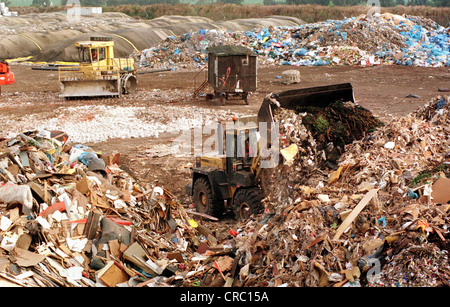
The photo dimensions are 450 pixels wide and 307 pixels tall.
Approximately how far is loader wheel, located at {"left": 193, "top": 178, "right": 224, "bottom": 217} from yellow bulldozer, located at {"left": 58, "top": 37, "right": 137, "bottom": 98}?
13782 millimetres

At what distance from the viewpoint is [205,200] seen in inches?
393

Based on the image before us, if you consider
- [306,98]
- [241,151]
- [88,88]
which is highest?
[306,98]

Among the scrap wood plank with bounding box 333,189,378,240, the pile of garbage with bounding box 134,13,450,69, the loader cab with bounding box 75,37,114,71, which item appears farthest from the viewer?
the pile of garbage with bounding box 134,13,450,69

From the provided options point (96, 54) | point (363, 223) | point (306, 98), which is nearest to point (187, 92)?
point (96, 54)

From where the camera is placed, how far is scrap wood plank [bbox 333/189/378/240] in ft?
18.8

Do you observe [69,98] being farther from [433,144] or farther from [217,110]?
[433,144]

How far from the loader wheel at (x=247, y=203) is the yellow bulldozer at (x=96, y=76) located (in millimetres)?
14960

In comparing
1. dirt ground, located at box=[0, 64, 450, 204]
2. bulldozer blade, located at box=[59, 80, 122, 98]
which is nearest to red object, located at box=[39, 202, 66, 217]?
dirt ground, located at box=[0, 64, 450, 204]

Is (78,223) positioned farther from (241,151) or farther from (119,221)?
(241,151)

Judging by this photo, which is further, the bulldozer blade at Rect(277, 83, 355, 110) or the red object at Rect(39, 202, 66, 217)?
the bulldozer blade at Rect(277, 83, 355, 110)

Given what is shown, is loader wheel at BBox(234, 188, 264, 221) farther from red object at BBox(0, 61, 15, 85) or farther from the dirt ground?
red object at BBox(0, 61, 15, 85)

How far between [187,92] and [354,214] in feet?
63.8
